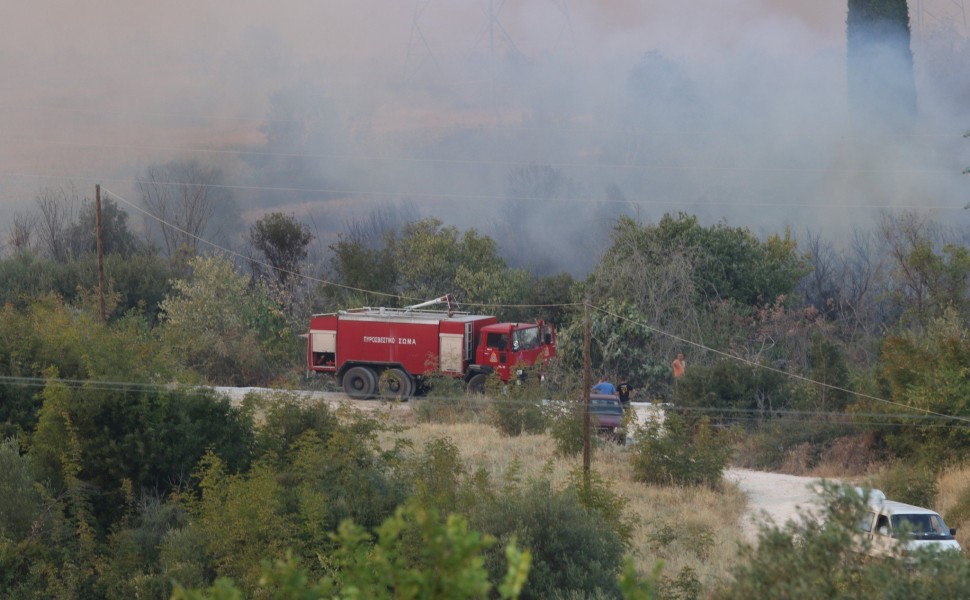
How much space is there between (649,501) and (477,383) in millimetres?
10767

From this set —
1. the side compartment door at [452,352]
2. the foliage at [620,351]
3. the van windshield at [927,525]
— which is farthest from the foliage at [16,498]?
the foliage at [620,351]

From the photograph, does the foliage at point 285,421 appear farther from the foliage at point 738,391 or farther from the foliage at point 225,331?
the foliage at point 225,331

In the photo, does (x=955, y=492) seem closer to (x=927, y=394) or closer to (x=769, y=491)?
(x=769, y=491)

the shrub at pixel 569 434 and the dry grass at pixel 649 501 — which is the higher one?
the shrub at pixel 569 434

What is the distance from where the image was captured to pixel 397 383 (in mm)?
30656

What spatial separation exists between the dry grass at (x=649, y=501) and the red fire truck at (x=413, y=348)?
2.91 m

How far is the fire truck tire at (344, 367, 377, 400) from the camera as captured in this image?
30641 mm

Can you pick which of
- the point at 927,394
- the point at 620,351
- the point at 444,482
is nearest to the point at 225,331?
the point at 620,351

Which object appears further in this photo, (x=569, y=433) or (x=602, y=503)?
(x=569, y=433)

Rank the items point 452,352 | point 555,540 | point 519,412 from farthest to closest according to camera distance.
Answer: point 452,352 → point 519,412 → point 555,540

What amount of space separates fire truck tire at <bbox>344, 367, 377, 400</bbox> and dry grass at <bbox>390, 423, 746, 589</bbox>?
360cm

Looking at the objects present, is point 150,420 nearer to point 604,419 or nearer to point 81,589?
point 81,589

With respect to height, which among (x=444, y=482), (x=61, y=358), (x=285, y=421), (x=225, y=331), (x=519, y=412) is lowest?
(x=444, y=482)

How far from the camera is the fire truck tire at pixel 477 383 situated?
3014 cm
